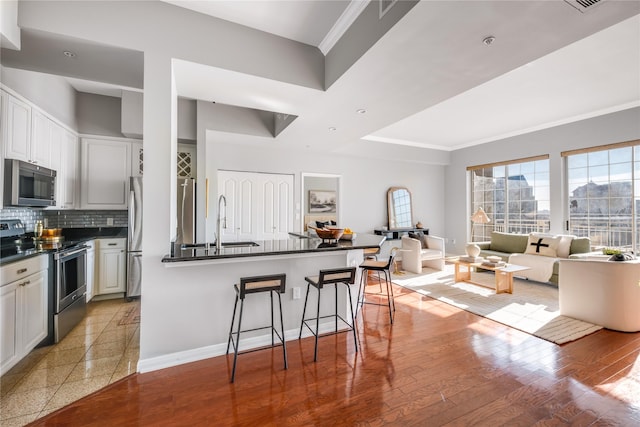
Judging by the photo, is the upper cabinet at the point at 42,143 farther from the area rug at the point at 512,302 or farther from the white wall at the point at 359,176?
the area rug at the point at 512,302

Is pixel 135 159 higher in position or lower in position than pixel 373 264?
higher

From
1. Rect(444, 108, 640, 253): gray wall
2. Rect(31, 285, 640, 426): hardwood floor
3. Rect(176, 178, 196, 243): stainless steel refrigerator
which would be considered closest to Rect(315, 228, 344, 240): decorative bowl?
Rect(31, 285, 640, 426): hardwood floor

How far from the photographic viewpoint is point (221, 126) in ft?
14.9

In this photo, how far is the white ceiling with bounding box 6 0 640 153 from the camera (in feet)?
6.36

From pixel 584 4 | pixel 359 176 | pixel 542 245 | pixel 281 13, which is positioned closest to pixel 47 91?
pixel 281 13

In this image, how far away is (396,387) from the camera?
7.02 feet

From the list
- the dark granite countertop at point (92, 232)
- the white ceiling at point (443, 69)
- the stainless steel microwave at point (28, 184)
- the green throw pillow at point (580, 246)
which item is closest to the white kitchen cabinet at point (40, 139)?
the stainless steel microwave at point (28, 184)

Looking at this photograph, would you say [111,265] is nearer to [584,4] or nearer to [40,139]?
[40,139]

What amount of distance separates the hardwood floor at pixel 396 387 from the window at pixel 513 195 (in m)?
3.74

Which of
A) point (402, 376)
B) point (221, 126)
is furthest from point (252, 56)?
point (402, 376)

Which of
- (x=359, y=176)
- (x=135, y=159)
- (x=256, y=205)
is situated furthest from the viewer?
(x=359, y=176)

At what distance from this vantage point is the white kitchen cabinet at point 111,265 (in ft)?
13.5

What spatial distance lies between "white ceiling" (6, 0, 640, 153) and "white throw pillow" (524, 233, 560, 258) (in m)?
2.24

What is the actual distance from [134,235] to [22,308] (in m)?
1.75
